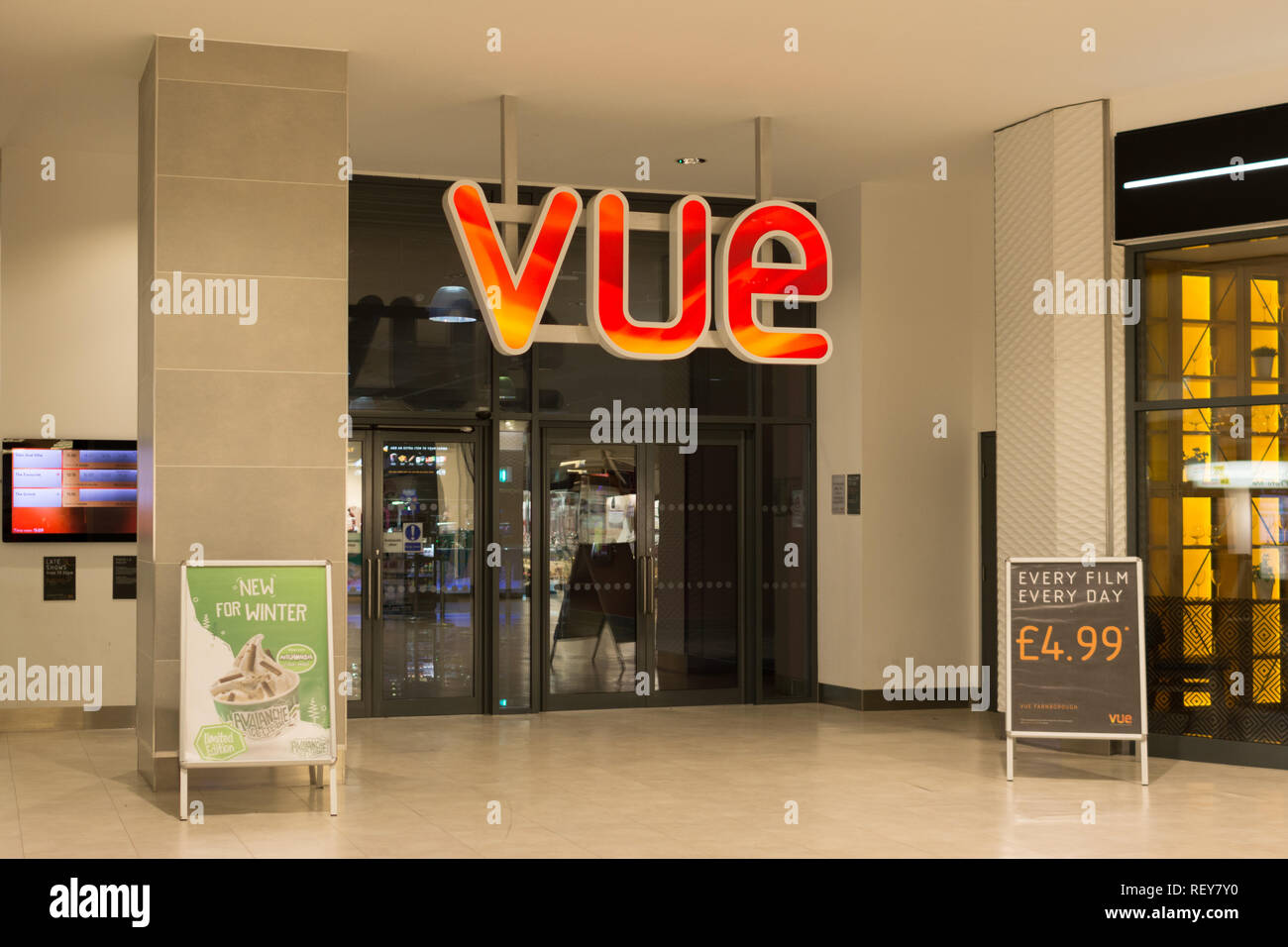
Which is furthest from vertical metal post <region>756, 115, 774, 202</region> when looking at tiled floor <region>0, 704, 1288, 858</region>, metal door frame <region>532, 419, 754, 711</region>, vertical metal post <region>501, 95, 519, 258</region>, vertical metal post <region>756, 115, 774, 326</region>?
tiled floor <region>0, 704, 1288, 858</region>

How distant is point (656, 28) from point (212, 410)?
2838mm

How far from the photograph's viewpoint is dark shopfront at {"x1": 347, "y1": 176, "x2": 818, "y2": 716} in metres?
9.19

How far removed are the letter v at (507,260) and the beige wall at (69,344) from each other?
274cm

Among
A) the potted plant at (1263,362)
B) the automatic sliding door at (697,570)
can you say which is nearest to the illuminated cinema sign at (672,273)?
the potted plant at (1263,362)

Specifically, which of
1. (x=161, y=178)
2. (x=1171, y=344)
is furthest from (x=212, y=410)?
(x=1171, y=344)

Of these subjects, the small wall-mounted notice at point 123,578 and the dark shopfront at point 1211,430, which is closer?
the dark shopfront at point 1211,430

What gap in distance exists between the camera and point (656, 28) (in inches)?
259

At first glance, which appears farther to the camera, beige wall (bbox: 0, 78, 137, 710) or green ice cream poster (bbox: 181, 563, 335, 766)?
beige wall (bbox: 0, 78, 137, 710)

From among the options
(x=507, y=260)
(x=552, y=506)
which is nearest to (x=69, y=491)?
(x=552, y=506)

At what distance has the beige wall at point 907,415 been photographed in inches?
378

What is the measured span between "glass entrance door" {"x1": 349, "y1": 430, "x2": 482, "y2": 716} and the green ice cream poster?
296 cm

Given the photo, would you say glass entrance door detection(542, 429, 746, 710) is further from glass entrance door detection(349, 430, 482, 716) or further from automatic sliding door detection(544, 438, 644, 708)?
glass entrance door detection(349, 430, 482, 716)

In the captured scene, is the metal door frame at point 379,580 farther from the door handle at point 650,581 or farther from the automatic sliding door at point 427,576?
the door handle at point 650,581

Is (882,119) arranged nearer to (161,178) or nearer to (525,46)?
(525,46)
